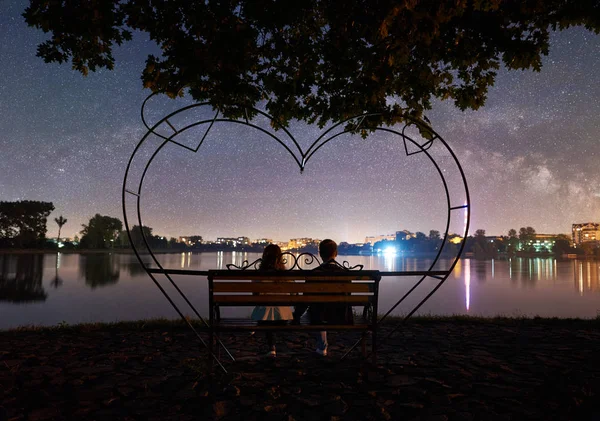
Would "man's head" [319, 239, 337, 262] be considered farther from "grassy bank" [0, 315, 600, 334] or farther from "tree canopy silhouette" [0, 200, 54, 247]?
"tree canopy silhouette" [0, 200, 54, 247]

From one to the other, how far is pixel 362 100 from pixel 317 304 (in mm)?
4468

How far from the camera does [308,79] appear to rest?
769 centimetres

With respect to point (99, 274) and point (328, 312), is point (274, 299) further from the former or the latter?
point (99, 274)

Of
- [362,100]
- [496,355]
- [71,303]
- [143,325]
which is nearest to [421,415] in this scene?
[496,355]

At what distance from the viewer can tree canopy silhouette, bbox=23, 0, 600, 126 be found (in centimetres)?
594

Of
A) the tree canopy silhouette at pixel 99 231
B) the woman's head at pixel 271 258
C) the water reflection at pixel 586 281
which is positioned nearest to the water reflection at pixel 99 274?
the woman's head at pixel 271 258

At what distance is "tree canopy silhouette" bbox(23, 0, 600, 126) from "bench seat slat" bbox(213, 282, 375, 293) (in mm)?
2448

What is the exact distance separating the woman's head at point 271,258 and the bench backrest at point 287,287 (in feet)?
2.76

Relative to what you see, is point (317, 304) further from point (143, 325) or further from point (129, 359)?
point (143, 325)

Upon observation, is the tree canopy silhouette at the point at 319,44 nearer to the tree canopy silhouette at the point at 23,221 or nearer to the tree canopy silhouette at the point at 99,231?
the tree canopy silhouette at the point at 23,221

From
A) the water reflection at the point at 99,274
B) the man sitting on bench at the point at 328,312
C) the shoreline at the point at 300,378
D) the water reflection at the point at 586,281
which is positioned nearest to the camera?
the shoreline at the point at 300,378

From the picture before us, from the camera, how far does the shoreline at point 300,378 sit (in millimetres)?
3791

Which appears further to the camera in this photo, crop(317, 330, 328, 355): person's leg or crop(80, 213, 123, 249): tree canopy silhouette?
crop(80, 213, 123, 249): tree canopy silhouette

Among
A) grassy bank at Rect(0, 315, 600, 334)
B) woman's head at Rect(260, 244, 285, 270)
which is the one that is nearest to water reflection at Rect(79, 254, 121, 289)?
grassy bank at Rect(0, 315, 600, 334)
